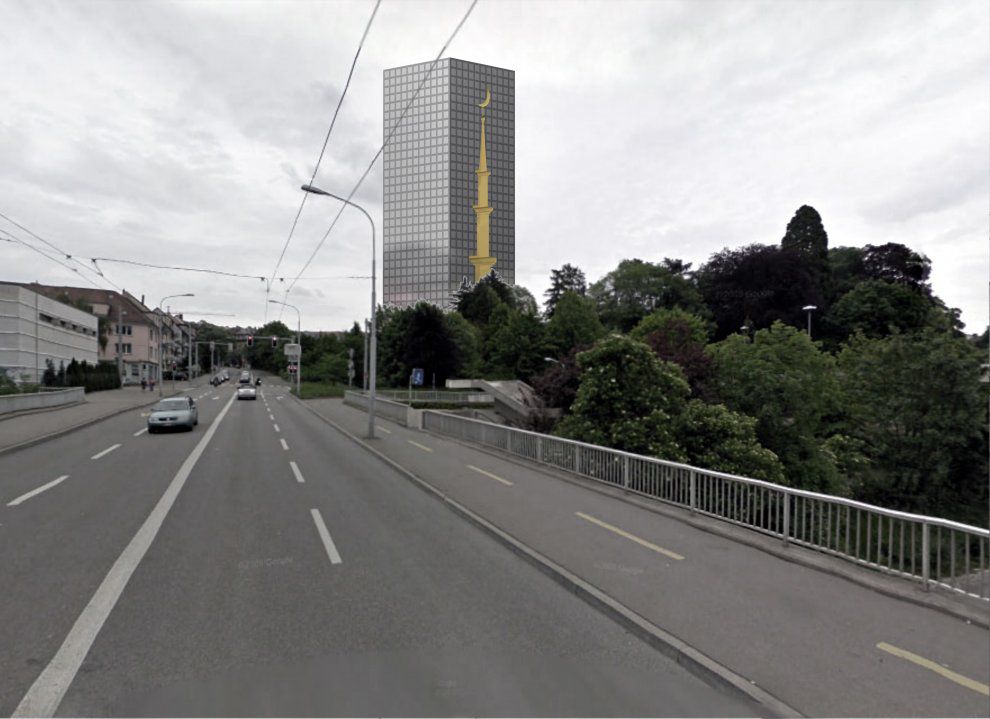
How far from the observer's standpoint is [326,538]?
Result: 7.65 meters

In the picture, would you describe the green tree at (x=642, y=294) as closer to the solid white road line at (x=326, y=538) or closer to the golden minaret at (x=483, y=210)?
the golden minaret at (x=483, y=210)

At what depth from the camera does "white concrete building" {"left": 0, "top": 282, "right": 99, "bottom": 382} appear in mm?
37594

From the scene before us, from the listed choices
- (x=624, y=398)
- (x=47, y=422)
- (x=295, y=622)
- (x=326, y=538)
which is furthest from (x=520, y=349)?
(x=295, y=622)

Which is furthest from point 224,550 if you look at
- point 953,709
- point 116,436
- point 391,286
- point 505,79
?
point 391,286

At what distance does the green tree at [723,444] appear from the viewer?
17328 mm

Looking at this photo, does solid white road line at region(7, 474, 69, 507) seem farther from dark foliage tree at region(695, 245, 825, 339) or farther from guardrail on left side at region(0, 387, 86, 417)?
dark foliage tree at region(695, 245, 825, 339)

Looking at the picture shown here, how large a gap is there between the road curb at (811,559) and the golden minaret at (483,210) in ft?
90.7

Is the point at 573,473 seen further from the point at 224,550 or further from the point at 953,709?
the point at 953,709

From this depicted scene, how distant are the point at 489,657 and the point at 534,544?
3037 mm

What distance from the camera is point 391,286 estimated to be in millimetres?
51906

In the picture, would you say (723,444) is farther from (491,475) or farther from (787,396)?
(491,475)

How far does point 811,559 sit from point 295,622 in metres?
5.67

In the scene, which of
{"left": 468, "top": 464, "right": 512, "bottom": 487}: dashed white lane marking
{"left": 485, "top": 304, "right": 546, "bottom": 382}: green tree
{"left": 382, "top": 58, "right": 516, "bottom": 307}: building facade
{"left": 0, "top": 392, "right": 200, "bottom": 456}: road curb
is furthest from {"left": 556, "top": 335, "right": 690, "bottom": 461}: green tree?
{"left": 485, "top": 304, "right": 546, "bottom": 382}: green tree

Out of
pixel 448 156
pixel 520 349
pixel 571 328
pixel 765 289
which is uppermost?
pixel 448 156
